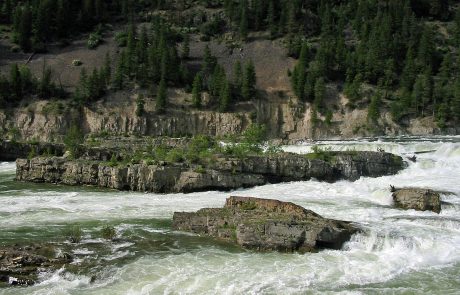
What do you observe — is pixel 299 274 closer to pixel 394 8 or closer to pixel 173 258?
pixel 173 258

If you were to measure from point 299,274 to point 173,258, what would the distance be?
6.03 m

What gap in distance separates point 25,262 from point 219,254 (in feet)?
28.8

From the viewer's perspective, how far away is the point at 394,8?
138 m

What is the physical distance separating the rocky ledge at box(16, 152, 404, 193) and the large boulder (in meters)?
12.9

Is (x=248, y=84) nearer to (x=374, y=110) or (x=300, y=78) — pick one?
(x=300, y=78)

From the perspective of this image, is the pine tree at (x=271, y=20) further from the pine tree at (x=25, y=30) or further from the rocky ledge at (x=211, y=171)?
the rocky ledge at (x=211, y=171)

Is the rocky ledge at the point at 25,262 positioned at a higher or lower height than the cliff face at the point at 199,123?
lower

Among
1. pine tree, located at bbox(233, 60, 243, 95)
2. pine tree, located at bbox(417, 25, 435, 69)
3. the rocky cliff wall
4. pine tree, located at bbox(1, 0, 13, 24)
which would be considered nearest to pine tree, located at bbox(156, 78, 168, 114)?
the rocky cliff wall

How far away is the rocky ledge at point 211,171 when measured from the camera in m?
45.1

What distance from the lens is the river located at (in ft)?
69.0

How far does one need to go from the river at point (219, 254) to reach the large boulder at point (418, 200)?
0.74m

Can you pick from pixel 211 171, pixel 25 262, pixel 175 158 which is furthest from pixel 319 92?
pixel 25 262

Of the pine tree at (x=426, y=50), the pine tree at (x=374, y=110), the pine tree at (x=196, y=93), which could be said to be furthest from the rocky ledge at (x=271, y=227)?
the pine tree at (x=426, y=50)

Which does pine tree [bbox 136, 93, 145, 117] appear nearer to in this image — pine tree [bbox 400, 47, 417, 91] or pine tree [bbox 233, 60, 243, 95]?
pine tree [bbox 233, 60, 243, 95]
